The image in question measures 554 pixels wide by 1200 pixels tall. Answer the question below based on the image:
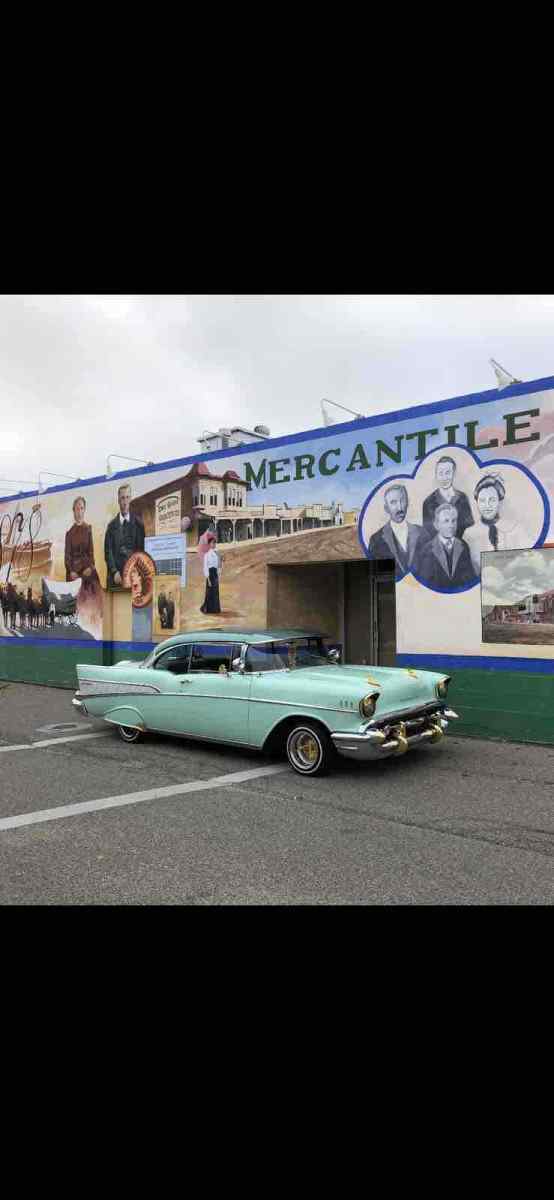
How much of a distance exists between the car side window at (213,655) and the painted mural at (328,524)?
335 centimetres

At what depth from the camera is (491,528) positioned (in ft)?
31.0

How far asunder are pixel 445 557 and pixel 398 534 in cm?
82

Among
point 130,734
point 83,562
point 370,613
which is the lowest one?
point 130,734

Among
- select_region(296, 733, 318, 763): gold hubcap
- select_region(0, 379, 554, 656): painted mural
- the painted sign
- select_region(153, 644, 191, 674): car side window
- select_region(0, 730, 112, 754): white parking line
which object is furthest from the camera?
the painted sign

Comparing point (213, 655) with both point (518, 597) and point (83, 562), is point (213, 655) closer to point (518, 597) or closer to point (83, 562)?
point (518, 597)

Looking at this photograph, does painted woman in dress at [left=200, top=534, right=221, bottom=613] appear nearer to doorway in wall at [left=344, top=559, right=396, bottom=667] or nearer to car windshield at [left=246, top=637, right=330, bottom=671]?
doorway in wall at [left=344, top=559, right=396, bottom=667]

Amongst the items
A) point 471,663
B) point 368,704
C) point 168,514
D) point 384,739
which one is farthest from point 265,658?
point 168,514

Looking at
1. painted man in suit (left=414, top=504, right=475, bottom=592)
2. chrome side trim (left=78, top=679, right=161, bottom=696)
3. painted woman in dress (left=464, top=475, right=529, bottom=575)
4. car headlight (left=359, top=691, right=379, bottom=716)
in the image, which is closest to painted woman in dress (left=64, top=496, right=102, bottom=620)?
chrome side trim (left=78, top=679, right=161, bottom=696)

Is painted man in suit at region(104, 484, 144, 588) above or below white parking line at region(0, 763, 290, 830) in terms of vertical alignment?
above

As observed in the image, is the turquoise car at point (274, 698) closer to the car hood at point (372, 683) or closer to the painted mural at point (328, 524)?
the car hood at point (372, 683)

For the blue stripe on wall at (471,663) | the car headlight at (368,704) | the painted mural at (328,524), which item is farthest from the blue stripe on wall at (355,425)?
the car headlight at (368,704)

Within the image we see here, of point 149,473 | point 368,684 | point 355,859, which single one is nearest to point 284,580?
point 149,473

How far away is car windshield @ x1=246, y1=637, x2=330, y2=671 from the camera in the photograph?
7777mm

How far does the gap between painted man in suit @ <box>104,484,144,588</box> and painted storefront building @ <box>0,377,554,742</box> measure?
1.5 inches
